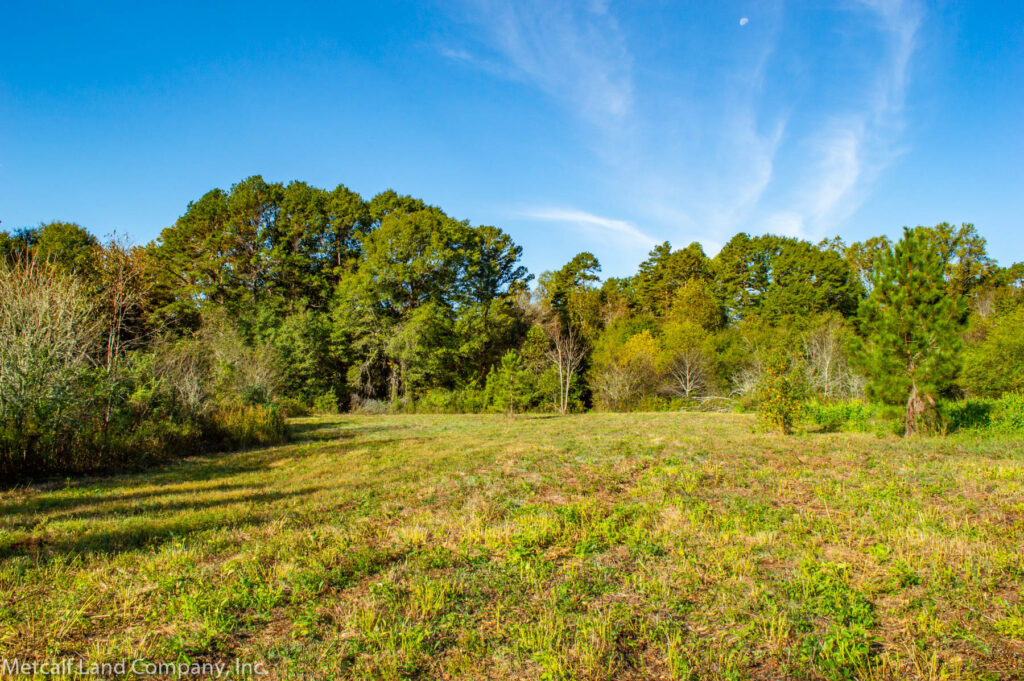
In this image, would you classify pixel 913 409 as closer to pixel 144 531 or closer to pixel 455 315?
pixel 144 531

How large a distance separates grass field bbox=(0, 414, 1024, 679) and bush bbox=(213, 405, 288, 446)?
5.04 m

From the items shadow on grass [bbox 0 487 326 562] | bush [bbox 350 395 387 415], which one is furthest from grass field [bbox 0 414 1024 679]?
bush [bbox 350 395 387 415]

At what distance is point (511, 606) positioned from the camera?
3252 mm

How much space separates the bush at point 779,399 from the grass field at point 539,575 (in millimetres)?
5128

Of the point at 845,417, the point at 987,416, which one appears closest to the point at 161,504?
the point at 845,417

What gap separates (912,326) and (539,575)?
11.8 metres

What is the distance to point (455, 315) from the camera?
103 feet

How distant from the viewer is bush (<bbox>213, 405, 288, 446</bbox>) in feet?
39.5

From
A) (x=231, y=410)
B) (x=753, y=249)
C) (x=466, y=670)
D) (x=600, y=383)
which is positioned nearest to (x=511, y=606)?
(x=466, y=670)

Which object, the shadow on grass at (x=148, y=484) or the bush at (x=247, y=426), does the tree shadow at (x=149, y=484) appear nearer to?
the shadow on grass at (x=148, y=484)

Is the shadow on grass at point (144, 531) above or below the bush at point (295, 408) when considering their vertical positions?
above

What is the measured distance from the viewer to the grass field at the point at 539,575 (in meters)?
2.69

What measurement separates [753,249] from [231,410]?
42.3 m

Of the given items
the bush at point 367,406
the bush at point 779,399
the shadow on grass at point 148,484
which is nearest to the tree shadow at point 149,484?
the shadow on grass at point 148,484
